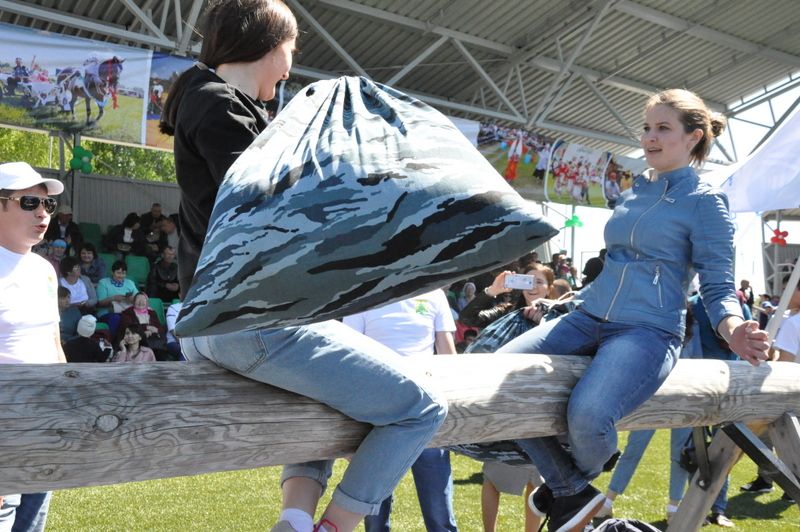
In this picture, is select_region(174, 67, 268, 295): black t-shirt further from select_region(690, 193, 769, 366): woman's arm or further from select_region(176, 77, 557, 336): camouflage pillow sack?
select_region(690, 193, 769, 366): woman's arm

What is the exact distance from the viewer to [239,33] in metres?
2.01

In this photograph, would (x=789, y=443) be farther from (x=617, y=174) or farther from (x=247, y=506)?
(x=617, y=174)

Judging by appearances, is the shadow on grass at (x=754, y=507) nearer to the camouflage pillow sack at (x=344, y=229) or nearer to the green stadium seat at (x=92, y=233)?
the camouflage pillow sack at (x=344, y=229)

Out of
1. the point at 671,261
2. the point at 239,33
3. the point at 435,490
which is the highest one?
the point at 239,33

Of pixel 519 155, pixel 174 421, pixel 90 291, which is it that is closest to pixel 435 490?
pixel 174 421

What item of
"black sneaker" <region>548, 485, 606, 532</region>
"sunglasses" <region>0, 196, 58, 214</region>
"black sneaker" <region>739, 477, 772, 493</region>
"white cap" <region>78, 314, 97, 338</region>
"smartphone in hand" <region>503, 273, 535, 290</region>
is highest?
"sunglasses" <region>0, 196, 58, 214</region>

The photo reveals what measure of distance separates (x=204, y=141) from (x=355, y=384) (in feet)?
2.19

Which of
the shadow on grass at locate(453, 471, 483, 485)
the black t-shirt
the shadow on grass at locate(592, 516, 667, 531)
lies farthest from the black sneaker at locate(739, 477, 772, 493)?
the black t-shirt

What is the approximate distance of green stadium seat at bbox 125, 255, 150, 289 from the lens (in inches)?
502

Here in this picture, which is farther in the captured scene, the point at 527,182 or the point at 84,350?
the point at 527,182

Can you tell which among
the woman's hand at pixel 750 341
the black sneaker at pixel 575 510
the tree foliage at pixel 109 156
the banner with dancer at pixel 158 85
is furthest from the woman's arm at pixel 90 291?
the tree foliage at pixel 109 156

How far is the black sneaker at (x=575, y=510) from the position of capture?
2.66m

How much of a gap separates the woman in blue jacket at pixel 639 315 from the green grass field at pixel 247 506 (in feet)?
7.15

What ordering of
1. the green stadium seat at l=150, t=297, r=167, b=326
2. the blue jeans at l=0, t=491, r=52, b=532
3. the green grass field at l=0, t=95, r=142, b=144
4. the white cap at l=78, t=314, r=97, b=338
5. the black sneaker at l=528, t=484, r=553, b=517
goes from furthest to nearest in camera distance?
1. the green stadium seat at l=150, t=297, r=167, b=326
2. the white cap at l=78, t=314, r=97, b=338
3. the green grass field at l=0, t=95, r=142, b=144
4. the blue jeans at l=0, t=491, r=52, b=532
5. the black sneaker at l=528, t=484, r=553, b=517
